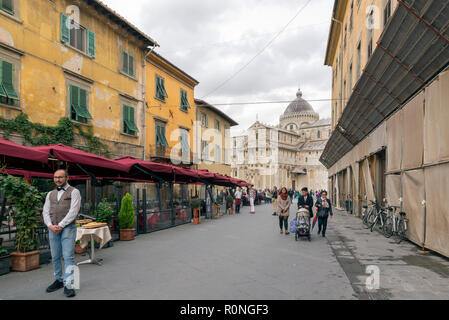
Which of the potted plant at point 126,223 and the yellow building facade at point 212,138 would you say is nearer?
the potted plant at point 126,223

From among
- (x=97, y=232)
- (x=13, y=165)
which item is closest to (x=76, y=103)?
(x=13, y=165)

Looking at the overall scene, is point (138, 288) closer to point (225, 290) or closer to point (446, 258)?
point (225, 290)

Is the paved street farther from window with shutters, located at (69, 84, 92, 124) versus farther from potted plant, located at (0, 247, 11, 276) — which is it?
window with shutters, located at (69, 84, 92, 124)

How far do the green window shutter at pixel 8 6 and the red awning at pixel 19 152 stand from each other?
8.56m

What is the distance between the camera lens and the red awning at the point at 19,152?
6039mm

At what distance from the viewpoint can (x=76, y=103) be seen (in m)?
15.2

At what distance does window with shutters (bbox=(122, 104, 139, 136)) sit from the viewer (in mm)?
18688

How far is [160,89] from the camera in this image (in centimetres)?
2194

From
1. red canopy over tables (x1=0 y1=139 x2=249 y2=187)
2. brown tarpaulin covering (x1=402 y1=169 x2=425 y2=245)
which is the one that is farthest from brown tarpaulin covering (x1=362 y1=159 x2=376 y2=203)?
red canopy over tables (x1=0 y1=139 x2=249 y2=187)

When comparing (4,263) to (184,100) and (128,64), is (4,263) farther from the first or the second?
(184,100)

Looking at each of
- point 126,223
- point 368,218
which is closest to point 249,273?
point 126,223

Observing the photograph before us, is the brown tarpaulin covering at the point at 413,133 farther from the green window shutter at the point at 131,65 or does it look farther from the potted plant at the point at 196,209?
the green window shutter at the point at 131,65

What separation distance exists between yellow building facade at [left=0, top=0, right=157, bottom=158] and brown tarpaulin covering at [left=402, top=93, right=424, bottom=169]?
13.4 metres

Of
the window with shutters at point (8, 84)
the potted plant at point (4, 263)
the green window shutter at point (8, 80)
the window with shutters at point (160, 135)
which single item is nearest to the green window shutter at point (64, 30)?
the window with shutters at point (8, 84)
